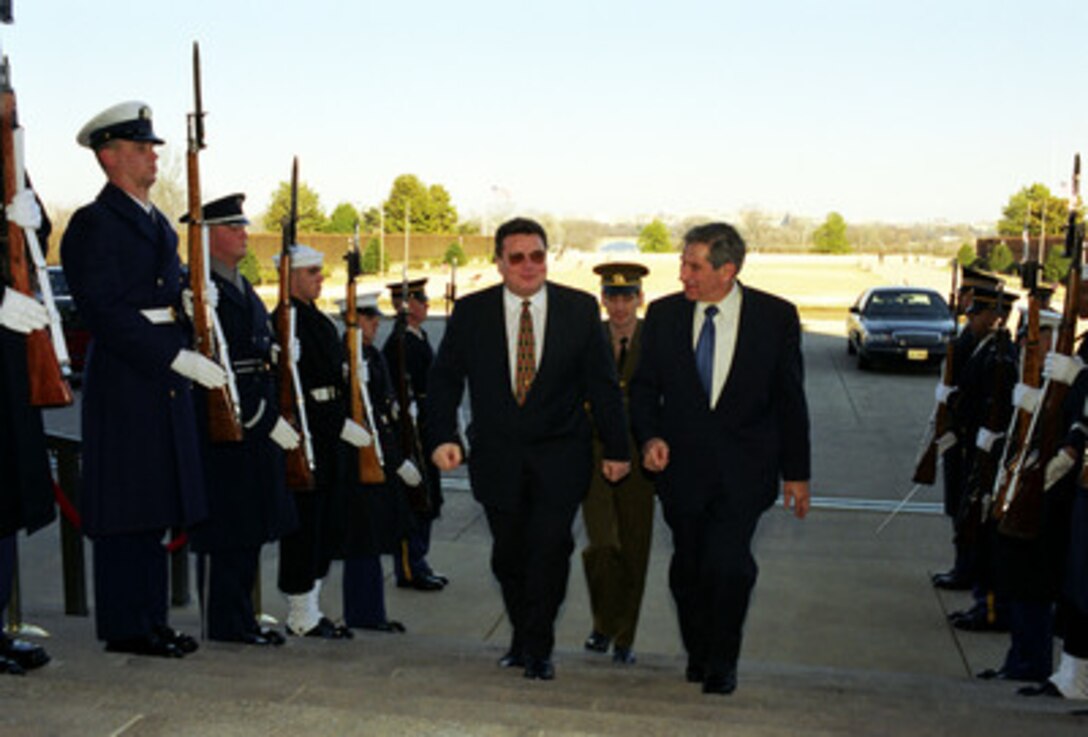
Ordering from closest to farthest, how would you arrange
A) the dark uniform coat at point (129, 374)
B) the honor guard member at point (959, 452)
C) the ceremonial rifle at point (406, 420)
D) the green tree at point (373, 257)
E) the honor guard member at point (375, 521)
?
1. the dark uniform coat at point (129, 374)
2. the honor guard member at point (375, 521)
3. the ceremonial rifle at point (406, 420)
4. the honor guard member at point (959, 452)
5. the green tree at point (373, 257)

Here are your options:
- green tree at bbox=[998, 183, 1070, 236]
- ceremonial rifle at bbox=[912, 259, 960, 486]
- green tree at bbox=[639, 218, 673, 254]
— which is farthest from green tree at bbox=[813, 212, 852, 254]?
ceremonial rifle at bbox=[912, 259, 960, 486]

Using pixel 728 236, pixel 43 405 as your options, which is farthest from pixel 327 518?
pixel 728 236

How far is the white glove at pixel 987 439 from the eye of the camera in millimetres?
5883

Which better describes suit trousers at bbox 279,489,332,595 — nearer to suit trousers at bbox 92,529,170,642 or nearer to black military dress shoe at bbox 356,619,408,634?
black military dress shoe at bbox 356,619,408,634

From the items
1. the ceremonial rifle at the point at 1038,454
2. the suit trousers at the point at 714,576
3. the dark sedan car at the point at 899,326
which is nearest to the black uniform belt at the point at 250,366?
the suit trousers at the point at 714,576

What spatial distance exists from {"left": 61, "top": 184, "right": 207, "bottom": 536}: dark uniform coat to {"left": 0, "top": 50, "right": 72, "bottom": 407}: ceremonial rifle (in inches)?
4.9

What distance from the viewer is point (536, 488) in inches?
175

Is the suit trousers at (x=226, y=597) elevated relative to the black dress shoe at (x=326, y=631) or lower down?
elevated

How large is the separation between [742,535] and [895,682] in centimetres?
91

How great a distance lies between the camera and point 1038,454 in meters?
4.71

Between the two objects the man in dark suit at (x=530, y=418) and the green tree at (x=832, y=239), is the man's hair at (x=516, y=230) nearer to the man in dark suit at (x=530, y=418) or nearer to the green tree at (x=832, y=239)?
the man in dark suit at (x=530, y=418)

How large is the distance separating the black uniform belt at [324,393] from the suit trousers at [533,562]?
132cm

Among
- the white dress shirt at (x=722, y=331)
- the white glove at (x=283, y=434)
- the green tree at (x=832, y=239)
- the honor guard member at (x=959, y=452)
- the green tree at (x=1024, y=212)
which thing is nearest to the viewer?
the white dress shirt at (x=722, y=331)

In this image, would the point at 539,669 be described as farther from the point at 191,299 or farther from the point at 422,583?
the point at 422,583
